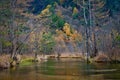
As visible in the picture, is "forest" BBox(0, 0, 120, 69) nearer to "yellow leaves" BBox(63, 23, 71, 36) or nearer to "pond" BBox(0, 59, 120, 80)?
"yellow leaves" BBox(63, 23, 71, 36)

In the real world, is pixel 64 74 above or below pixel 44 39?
below

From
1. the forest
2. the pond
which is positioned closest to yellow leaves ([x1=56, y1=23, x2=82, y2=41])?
the forest

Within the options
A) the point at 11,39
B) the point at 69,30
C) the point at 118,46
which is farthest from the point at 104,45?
the point at 69,30

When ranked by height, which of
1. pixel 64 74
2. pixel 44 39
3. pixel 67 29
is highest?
pixel 67 29

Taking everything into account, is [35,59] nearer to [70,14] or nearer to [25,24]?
[25,24]

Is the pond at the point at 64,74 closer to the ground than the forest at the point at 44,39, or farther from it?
closer to the ground

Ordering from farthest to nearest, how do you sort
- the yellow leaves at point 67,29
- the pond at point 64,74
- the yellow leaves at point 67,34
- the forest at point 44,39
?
the yellow leaves at point 67,29
the yellow leaves at point 67,34
the forest at point 44,39
the pond at point 64,74

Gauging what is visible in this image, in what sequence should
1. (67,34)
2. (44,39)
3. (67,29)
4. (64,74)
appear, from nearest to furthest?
(64,74)
(44,39)
(67,34)
(67,29)

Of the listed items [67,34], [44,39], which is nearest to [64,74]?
[44,39]

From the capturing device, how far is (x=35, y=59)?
49.8 meters

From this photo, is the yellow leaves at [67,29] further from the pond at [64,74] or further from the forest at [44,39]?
the pond at [64,74]

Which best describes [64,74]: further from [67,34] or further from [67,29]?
[67,29]

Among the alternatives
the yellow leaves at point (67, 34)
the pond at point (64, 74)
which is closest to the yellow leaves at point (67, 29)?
the yellow leaves at point (67, 34)

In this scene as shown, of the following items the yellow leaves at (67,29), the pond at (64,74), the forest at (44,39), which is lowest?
the pond at (64,74)
